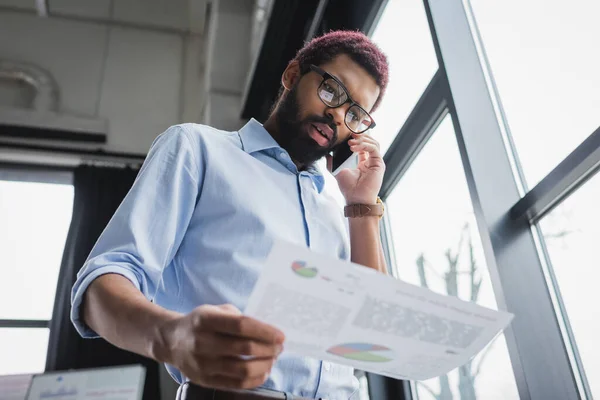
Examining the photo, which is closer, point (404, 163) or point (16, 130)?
point (404, 163)

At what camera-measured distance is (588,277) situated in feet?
3.70

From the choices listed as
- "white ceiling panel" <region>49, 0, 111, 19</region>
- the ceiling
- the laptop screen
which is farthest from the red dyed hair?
"white ceiling panel" <region>49, 0, 111, 19</region>

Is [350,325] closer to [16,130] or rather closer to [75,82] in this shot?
[16,130]

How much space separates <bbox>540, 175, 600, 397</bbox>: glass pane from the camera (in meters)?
1.10

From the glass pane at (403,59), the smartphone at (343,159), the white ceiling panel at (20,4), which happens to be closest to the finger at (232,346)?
the smartphone at (343,159)

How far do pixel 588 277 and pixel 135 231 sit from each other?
1.00 m

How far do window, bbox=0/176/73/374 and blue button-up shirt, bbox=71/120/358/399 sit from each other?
10.2 ft

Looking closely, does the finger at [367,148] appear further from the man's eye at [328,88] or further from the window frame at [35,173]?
the window frame at [35,173]

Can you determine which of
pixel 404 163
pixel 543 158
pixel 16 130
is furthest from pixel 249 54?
pixel 543 158

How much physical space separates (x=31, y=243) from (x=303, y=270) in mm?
3816

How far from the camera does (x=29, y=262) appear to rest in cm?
365

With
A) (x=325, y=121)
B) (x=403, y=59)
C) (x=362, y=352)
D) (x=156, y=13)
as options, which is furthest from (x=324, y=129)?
(x=156, y=13)

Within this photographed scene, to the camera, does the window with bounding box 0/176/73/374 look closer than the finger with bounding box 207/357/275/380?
No

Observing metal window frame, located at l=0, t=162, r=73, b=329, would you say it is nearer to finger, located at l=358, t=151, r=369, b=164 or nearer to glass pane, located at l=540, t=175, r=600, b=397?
finger, located at l=358, t=151, r=369, b=164
